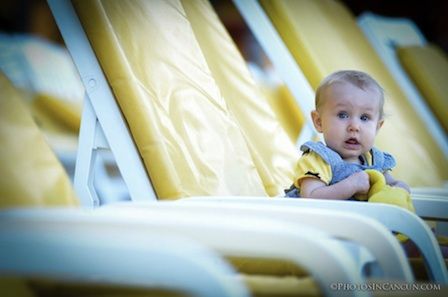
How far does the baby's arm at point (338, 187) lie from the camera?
1.52 metres

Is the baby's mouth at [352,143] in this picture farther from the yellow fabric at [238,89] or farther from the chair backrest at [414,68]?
the chair backrest at [414,68]

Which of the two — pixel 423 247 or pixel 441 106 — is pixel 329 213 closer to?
pixel 423 247

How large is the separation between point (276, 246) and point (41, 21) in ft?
14.9

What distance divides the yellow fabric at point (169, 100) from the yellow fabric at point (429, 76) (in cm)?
167

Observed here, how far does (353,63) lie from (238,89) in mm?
737

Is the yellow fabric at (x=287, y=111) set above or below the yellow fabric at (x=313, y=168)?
below

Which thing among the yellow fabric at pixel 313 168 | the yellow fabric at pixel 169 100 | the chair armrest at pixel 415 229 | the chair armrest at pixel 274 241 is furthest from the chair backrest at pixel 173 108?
the chair armrest at pixel 274 241

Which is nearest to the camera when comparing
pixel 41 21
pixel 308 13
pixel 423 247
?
pixel 423 247

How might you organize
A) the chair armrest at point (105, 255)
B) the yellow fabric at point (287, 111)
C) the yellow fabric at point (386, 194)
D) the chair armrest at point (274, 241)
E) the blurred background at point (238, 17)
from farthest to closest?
the blurred background at point (238, 17), the yellow fabric at point (287, 111), the yellow fabric at point (386, 194), the chair armrest at point (274, 241), the chair armrest at point (105, 255)

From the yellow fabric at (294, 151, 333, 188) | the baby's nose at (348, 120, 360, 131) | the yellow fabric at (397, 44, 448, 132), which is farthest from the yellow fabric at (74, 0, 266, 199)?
the yellow fabric at (397, 44, 448, 132)

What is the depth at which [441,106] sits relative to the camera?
3367mm

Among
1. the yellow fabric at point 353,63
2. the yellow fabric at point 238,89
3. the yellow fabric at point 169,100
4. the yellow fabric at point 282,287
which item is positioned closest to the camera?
the yellow fabric at point 282,287

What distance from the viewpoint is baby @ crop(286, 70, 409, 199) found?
1552 mm

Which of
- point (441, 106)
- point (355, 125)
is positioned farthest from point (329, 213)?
point (441, 106)
